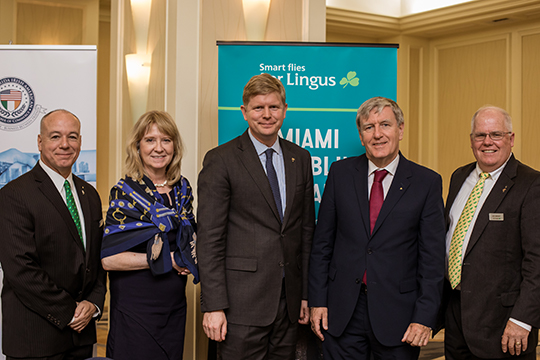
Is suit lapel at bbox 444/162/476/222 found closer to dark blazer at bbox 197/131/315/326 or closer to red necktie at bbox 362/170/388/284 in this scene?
red necktie at bbox 362/170/388/284

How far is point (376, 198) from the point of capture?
2303 millimetres

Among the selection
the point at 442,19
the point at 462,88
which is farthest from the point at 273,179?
the point at 462,88

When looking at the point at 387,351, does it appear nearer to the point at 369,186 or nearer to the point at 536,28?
the point at 369,186

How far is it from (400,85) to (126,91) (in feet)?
17.6

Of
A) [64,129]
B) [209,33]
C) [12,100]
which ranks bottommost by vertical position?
[64,129]

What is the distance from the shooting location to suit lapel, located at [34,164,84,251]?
2.22 m

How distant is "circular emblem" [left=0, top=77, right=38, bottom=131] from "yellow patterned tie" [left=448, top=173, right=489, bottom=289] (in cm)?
270

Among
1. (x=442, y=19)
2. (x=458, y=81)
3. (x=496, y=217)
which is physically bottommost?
(x=496, y=217)

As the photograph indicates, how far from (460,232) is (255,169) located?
107 centimetres

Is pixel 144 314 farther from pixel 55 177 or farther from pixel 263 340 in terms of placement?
pixel 55 177

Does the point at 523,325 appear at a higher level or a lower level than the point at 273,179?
lower

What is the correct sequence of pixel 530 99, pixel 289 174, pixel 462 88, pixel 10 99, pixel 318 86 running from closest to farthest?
pixel 289 174 → pixel 318 86 → pixel 10 99 → pixel 530 99 → pixel 462 88

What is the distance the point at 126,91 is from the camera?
4113 mm

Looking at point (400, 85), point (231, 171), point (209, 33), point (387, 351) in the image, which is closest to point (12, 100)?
point (209, 33)
